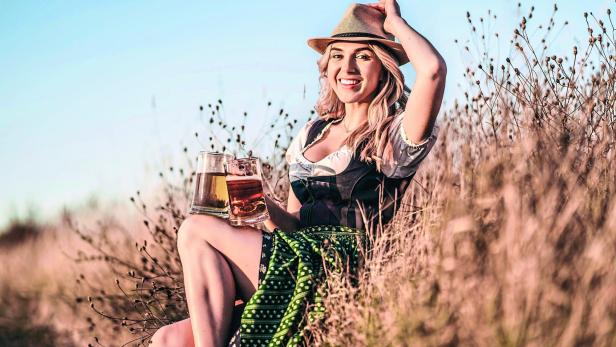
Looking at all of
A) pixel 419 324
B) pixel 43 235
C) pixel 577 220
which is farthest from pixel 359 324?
pixel 43 235

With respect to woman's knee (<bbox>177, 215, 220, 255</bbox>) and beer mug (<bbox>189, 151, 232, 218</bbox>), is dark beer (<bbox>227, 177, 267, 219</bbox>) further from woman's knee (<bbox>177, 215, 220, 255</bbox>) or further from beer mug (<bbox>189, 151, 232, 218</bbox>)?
woman's knee (<bbox>177, 215, 220, 255</bbox>)

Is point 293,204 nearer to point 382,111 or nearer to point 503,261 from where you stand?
point 382,111

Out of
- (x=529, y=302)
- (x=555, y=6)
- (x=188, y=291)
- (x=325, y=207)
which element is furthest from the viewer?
(x=555, y=6)

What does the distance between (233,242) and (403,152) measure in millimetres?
853

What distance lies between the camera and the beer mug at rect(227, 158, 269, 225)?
11.3 ft

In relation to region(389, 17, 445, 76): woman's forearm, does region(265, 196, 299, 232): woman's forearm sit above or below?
below

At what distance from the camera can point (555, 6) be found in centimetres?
495

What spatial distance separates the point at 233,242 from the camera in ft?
10.8

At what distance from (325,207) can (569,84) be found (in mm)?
1496

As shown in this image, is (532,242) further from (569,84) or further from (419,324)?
(569,84)

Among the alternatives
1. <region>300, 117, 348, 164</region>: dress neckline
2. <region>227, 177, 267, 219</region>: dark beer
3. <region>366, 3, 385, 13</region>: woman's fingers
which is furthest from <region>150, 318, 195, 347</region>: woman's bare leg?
<region>366, 3, 385, 13</region>: woman's fingers

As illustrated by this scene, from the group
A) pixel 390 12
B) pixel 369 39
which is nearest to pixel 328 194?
pixel 369 39

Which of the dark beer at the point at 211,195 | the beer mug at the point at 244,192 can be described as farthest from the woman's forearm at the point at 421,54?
the dark beer at the point at 211,195

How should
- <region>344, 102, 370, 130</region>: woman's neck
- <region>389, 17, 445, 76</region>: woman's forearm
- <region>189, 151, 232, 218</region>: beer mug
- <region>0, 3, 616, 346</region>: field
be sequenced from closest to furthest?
1. <region>0, 3, 616, 346</region>: field
2. <region>389, 17, 445, 76</region>: woman's forearm
3. <region>189, 151, 232, 218</region>: beer mug
4. <region>344, 102, 370, 130</region>: woman's neck
